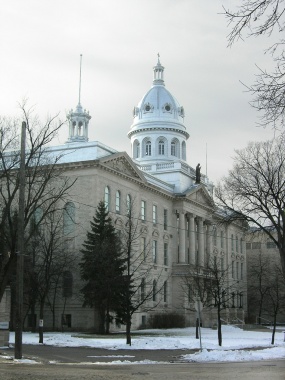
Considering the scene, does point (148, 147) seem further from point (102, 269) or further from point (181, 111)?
point (102, 269)

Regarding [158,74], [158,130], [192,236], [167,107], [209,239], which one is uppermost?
[158,74]

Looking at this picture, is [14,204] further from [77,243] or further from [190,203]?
[190,203]

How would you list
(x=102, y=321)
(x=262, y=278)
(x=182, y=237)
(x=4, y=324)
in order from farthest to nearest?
(x=262, y=278), (x=182, y=237), (x=102, y=321), (x=4, y=324)

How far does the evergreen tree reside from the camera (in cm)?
4962

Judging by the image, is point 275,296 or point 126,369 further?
point 275,296

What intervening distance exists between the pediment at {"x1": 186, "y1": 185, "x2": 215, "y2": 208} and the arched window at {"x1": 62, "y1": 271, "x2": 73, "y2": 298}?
84.8ft

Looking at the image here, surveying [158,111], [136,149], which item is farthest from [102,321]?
[158,111]

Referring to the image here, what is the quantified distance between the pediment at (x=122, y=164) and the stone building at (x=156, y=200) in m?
0.10

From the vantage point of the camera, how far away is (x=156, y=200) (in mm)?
73875

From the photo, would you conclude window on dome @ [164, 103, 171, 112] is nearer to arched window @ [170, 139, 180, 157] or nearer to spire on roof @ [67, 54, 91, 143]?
arched window @ [170, 139, 180, 157]

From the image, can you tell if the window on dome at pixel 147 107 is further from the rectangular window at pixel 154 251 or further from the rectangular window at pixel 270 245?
the rectangular window at pixel 270 245

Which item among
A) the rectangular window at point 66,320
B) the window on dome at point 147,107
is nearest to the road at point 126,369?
the rectangular window at point 66,320

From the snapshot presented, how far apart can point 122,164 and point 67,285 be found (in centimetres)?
1432

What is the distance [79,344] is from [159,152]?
5951 centimetres
